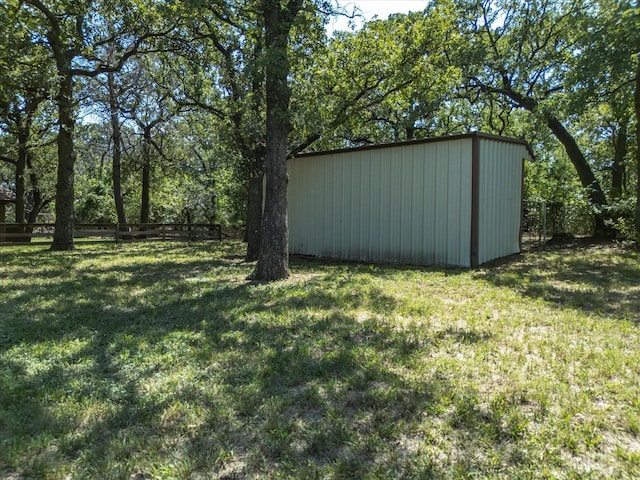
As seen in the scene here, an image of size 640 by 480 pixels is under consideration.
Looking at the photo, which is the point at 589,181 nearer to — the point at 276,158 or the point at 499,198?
the point at 499,198

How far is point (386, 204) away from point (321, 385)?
7498 millimetres

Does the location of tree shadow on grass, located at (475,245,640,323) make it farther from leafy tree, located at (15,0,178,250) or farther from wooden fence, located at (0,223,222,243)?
wooden fence, located at (0,223,222,243)

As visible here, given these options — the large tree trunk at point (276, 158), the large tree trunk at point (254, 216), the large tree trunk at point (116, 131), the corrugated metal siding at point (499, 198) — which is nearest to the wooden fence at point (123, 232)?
the large tree trunk at point (116, 131)

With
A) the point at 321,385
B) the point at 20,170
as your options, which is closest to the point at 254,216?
the point at 321,385

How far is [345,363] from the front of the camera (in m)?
3.41

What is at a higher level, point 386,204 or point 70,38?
point 70,38

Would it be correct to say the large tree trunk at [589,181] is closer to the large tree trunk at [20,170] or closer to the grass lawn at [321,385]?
the grass lawn at [321,385]

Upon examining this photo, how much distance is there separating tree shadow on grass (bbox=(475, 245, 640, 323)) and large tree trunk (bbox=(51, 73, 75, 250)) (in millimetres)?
11655

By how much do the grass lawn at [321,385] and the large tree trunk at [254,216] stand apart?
3898mm

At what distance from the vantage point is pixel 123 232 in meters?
17.7

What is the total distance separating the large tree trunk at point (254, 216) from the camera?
1007 centimetres

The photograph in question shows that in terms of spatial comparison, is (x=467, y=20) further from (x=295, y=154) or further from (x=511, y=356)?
(x=511, y=356)

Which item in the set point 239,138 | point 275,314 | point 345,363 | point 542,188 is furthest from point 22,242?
point 542,188

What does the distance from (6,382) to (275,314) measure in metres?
2.57
